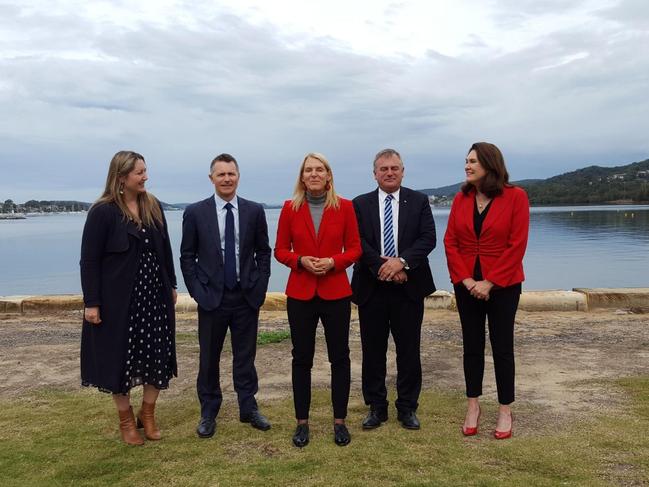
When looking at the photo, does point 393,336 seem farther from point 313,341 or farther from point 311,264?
point 311,264

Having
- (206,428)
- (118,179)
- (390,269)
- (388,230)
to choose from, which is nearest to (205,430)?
(206,428)

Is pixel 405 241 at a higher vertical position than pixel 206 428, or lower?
higher

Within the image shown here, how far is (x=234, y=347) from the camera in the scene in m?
4.50

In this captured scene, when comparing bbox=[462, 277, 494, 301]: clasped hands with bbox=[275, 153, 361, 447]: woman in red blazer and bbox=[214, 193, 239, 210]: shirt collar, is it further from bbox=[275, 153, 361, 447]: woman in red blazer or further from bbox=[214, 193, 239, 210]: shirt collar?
bbox=[214, 193, 239, 210]: shirt collar

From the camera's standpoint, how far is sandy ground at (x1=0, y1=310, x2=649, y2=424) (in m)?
5.12

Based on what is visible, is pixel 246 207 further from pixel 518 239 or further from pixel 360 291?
pixel 518 239

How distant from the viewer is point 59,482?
11.4 ft

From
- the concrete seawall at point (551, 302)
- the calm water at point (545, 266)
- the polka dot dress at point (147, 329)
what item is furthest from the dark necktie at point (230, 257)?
the calm water at point (545, 266)

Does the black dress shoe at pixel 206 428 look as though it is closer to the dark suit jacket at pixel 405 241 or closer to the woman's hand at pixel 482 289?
the dark suit jacket at pixel 405 241

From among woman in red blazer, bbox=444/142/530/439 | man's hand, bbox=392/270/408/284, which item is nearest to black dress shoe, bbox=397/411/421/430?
woman in red blazer, bbox=444/142/530/439

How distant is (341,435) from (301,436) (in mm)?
293

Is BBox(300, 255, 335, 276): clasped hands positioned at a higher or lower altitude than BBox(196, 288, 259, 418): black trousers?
higher

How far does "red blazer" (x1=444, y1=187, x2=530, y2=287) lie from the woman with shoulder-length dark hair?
7.48 feet

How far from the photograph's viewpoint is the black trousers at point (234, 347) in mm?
4336
